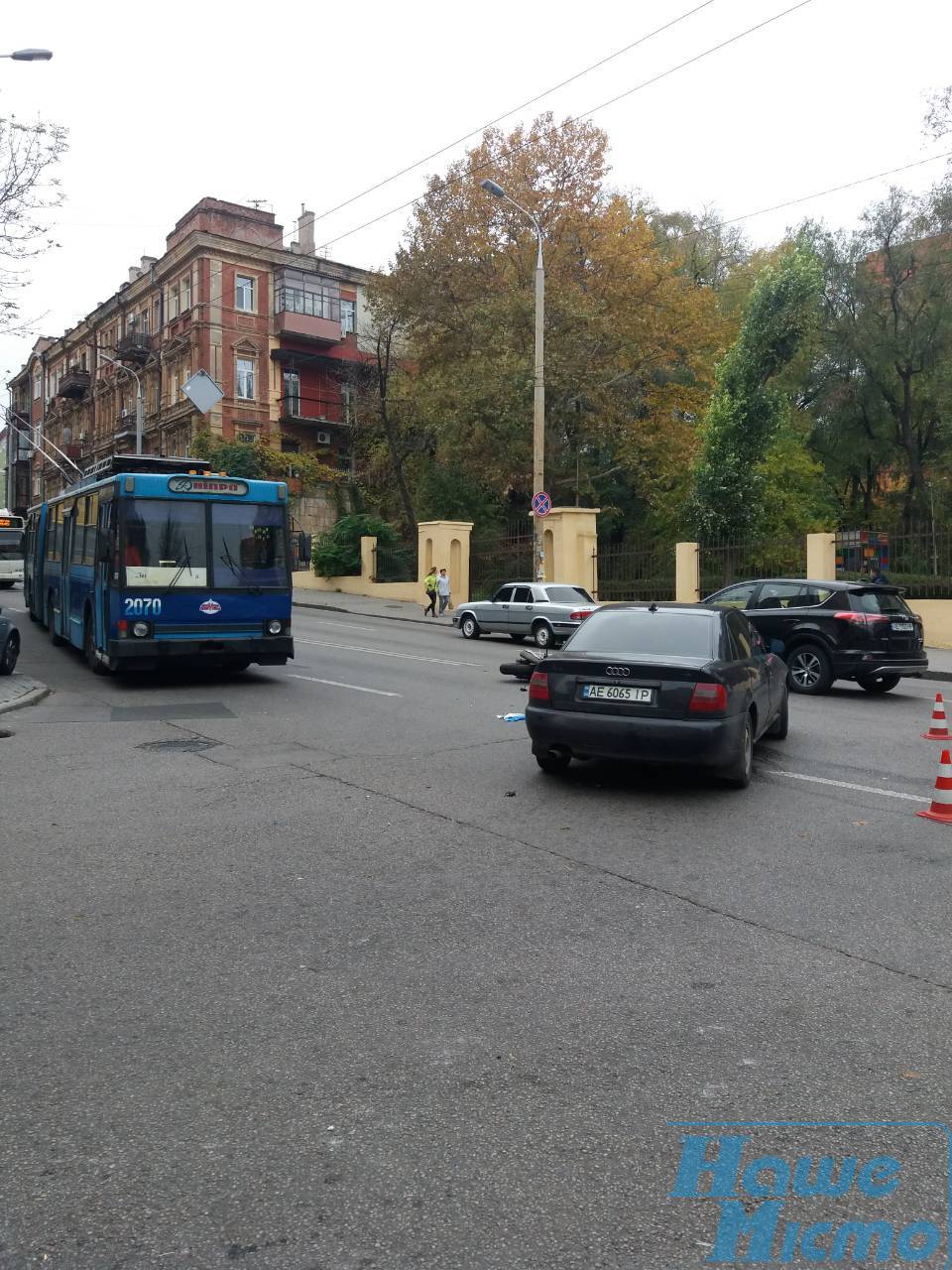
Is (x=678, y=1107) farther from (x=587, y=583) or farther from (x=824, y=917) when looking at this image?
(x=587, y=583)

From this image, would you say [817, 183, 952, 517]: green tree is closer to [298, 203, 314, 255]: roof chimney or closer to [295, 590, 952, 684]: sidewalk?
[295, 590, 952, 684]: sidewalk

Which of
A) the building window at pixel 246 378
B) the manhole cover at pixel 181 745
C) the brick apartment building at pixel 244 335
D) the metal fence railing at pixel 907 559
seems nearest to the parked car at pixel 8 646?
the manhole cover at pixel 181 745

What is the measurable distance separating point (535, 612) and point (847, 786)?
15.4 m

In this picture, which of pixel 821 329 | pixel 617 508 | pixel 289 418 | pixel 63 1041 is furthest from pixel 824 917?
pixel 289 418

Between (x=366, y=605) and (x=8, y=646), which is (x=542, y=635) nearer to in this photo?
(x=8, y=646)

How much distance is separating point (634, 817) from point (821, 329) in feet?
107

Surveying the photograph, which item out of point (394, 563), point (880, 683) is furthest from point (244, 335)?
point (880, 683)

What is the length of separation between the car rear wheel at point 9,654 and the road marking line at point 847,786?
35.8 ft

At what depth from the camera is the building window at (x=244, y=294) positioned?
164 feet

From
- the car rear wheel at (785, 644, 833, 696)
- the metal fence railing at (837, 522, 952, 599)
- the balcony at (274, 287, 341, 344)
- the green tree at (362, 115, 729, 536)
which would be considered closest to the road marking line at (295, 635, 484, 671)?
the car rear wheel at (785, 644, 833, 696)

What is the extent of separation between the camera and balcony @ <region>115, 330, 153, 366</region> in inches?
2133

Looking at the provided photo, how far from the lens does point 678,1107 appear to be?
3.34 meters

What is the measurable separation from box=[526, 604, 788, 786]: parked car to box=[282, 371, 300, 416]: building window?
44.8 meters

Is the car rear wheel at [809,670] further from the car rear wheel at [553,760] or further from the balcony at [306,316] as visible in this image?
the balcony at [306,316]
